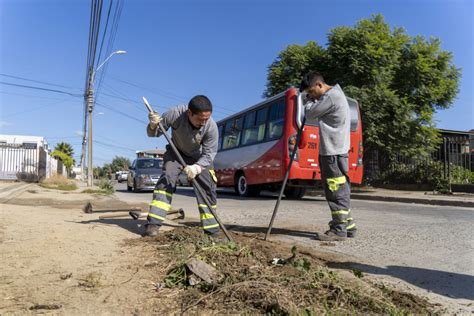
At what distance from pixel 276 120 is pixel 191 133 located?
7091mm

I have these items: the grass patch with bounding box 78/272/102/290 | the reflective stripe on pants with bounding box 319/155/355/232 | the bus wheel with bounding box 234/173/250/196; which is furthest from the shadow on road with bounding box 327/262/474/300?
the bus wheel with bounding box 234/173/250/196

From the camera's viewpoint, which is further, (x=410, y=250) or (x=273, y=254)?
(x=410, y=250)

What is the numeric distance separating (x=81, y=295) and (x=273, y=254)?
158 cm

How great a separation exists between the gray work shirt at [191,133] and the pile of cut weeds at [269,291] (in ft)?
5.10

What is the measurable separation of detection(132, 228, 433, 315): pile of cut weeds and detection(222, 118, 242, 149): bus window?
11116mm

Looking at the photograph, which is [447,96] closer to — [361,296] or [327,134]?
[327,134]

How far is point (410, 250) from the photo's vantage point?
396 cm

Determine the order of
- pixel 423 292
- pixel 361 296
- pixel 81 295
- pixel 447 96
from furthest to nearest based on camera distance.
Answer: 1. pixel 447 96
2. pixel 423 292
3. pixel 81 295
4. pixel 361 296

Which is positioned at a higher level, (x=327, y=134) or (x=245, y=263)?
(x=327, y=134)

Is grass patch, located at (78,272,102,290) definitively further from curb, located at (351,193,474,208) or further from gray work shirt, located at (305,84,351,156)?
curb, located at (351,193,474,208)

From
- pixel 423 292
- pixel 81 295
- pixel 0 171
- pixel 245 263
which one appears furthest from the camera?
pixel 0 171

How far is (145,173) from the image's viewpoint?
55.3 ft

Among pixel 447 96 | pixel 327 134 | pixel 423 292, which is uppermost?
pixel 447 96

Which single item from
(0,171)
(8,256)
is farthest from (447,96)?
(0,171)
